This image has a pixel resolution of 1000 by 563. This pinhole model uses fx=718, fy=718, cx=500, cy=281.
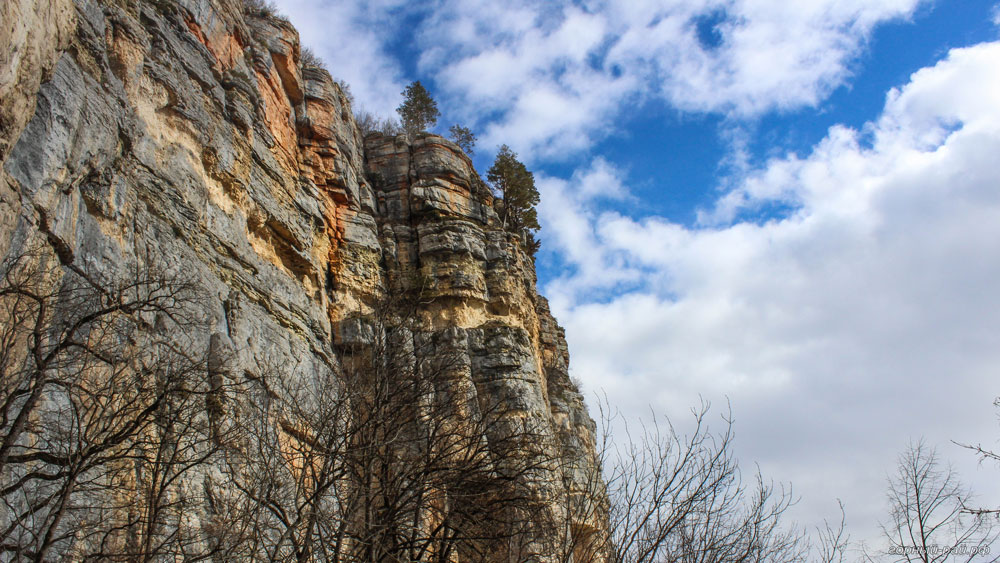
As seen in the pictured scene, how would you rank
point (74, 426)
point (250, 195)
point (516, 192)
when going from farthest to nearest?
point (516, 192) < point (250, 195) < point (74, 426)

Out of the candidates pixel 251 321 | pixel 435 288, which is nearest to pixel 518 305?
pixel 435 288

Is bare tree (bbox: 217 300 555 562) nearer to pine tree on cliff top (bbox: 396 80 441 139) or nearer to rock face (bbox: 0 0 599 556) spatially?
rock face (bbox: 0 0 599 556)

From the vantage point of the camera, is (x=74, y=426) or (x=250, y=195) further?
(x=250, y=195)

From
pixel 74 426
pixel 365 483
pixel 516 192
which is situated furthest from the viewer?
pixel 516 192

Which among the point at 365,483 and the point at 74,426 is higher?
the point at 74,426

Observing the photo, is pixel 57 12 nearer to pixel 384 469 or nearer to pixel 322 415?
pixel 322 415

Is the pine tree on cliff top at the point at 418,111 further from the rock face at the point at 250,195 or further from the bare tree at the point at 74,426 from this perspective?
the bare tree at the point at 74,426

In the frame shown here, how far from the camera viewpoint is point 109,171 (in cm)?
1305

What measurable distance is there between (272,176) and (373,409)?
14086 mm

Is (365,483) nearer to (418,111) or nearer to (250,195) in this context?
(250,195)

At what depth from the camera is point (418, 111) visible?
39938 mm

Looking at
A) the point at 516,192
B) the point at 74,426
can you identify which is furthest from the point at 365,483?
the point at 516,192

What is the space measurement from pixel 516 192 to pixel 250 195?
18002mm

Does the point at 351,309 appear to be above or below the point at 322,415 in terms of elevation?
above
